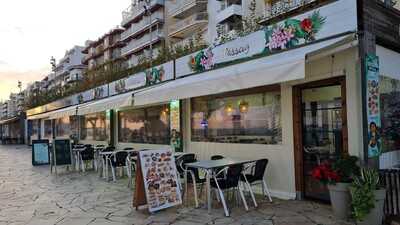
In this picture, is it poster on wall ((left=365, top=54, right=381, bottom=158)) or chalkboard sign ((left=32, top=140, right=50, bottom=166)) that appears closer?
poster on wall ((left=365, top=54, right=381, bottom=158))

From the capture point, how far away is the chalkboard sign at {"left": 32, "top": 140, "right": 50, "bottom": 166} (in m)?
15.9

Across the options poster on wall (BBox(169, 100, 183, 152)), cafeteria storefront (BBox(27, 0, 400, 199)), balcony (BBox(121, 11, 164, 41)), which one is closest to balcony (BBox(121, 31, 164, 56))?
balcony (BBox(121, 11, 164, 41))

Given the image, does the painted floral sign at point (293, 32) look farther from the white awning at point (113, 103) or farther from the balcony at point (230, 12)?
the balcony at point (230, 12)

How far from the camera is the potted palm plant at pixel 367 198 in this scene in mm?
5414

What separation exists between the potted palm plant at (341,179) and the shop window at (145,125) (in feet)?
23.5

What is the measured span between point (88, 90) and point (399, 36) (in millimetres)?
16311

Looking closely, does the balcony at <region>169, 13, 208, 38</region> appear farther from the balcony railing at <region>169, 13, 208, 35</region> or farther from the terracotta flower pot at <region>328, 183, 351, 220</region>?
the terracotta flower pot at <region>328, 183, 351, 220</region>

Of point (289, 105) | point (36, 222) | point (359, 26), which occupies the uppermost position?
point (359, 26)

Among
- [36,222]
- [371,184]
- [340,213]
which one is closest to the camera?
[371,184]

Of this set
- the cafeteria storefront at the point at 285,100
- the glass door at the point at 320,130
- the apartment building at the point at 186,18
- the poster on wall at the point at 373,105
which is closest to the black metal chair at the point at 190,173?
the cafeteria storefront at the point at 285,100

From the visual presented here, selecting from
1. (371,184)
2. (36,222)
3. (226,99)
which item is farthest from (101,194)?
(371,184)

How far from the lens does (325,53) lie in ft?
19.6

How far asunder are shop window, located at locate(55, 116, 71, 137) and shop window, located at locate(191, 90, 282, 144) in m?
16.0

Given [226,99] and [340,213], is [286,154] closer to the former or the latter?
[340,213]
